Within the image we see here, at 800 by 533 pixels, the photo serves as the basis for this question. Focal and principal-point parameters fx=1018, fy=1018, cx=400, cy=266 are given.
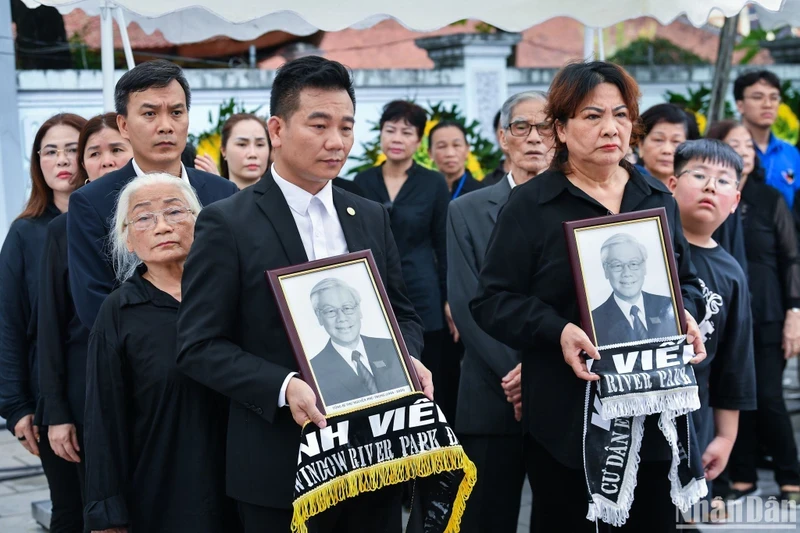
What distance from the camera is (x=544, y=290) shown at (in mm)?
3027

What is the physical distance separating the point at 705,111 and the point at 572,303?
19.5ft

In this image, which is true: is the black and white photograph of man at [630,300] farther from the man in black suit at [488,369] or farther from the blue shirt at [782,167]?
the blue shirt at [782,167]

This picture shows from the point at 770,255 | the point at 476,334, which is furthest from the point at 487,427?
the point at 770,255

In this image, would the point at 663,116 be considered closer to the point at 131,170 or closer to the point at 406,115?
the point at 406,115

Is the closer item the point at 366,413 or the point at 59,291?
the point at 366,413

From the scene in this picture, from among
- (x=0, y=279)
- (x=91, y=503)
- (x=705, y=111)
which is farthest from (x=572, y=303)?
(x=705, y=111)

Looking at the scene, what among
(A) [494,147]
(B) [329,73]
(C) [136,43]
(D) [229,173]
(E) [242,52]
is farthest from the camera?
(E) [242,52]

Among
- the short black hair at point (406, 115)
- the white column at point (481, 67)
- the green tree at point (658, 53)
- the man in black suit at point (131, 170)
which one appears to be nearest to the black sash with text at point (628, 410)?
the man in black suit at point (131, 170)

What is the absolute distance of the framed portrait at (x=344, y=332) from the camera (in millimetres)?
2484

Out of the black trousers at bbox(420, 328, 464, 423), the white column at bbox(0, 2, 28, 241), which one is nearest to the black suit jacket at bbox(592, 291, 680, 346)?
the black trousers at bbox(420, 328, 464, 423)

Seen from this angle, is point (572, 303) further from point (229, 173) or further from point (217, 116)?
point (217, 116)

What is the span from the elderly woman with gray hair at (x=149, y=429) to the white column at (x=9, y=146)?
160 inches

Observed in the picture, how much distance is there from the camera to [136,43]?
8930 mm

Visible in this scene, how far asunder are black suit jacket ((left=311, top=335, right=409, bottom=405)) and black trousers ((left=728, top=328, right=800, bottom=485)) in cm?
324
